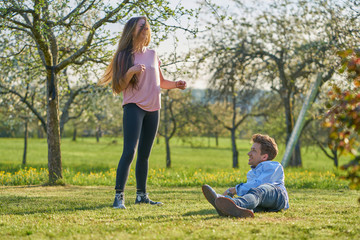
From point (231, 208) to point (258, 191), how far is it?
18.3 inches

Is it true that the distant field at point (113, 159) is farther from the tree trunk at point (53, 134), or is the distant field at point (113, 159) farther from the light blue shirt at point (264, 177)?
the light blue shirt at point (264, 177)

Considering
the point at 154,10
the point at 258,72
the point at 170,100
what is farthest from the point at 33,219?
the point at 170,100

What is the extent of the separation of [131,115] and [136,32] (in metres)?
1.02

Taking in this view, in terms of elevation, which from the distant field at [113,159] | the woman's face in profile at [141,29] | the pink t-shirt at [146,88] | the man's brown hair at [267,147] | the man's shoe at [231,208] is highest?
the woman's face in profile at [141,29]

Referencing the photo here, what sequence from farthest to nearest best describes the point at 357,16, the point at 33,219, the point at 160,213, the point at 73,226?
the point at 357,16 → the point at 160,213 → the point at 33,219 → the point at 73,226

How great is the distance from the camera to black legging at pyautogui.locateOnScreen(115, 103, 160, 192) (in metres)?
4.74

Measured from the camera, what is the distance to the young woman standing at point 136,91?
4.78 meters

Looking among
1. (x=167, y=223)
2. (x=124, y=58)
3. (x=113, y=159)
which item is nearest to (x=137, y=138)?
(x=124, y=58)

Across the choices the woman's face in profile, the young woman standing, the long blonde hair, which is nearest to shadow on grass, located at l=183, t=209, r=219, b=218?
the young woman standing

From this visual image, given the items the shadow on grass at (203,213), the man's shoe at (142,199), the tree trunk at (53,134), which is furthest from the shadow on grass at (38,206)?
the tree trunk at (53,134)

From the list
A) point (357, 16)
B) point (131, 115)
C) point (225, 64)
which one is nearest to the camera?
point (131, 115)

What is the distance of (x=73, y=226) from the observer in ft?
11.6

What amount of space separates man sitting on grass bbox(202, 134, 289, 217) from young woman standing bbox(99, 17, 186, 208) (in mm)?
1102

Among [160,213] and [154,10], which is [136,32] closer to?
[160,213]
